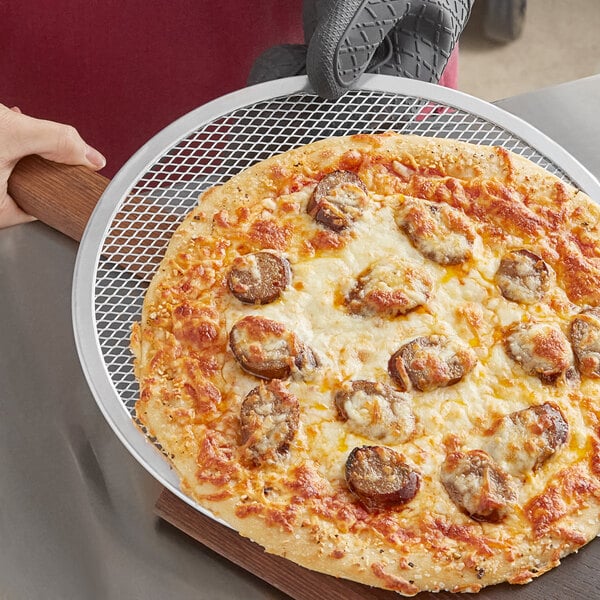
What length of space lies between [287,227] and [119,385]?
0.42 metres

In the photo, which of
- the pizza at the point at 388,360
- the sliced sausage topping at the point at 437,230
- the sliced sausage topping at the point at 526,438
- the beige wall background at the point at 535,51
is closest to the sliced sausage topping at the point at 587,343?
the pizza at the point at 388,360

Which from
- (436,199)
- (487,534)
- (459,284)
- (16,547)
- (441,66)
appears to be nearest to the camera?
(487,534)

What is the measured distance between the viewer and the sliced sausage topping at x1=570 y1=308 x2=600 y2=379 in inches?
59.6

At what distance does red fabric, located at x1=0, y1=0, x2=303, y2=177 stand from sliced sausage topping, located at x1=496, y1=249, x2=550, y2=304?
3.57 feet

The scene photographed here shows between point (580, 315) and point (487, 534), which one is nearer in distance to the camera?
point (487, 534)

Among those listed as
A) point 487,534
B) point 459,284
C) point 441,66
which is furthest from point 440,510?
point 441,66

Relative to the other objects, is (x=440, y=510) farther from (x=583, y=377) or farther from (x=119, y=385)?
(x=119, y=385)

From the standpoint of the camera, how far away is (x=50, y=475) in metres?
1.57

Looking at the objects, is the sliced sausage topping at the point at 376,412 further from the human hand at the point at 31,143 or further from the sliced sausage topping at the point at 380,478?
the human hand at the point at 31,143

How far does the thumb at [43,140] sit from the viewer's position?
1.83 metres

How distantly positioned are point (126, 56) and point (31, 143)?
21.8 inches

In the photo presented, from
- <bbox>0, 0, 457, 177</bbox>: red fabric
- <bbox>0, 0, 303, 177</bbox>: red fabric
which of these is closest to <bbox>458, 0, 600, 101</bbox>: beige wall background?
<bbox>0, 0, 457, 177</bbox>: red fabric

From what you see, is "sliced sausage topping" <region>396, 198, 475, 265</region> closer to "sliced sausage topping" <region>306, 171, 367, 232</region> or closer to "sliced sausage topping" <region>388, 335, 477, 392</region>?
"sliced sausage topping" <region>306, 171, 367, 232</region>

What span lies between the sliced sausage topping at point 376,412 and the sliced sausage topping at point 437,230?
0.30 m
